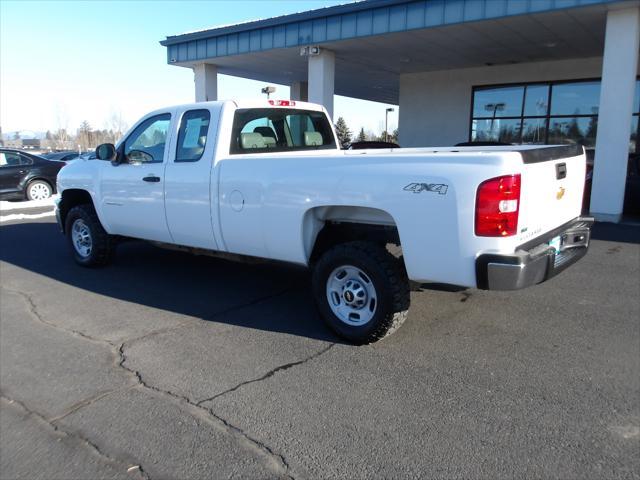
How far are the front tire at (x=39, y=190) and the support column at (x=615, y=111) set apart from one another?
13.9m

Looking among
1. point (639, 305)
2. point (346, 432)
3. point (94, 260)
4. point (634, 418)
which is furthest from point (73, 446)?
point (639, 305)

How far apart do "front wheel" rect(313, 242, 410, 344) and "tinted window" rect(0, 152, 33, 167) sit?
12883 mm

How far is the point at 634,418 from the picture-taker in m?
3.12

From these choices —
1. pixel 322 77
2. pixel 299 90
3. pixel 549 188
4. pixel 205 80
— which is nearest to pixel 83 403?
pixel 549 188

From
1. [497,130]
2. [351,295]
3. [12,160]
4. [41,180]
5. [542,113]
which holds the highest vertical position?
[542,113]

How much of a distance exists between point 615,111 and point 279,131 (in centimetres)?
772

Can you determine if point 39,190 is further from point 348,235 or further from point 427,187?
point 427,187

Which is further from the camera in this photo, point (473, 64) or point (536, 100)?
point (473, 64)

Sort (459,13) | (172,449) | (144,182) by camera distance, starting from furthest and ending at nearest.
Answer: (459,13)
(144,182)
(172,449)

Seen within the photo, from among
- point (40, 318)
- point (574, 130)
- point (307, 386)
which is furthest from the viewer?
point (574, 130)

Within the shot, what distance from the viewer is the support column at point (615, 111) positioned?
997 centimetres

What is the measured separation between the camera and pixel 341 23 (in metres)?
12.8

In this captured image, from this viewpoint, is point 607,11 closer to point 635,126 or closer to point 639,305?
point 635,126

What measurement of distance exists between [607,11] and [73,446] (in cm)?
1134
